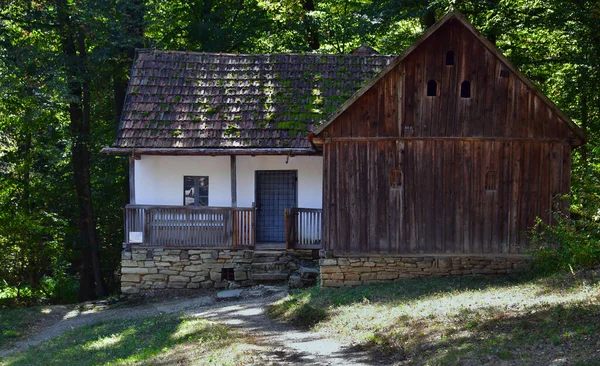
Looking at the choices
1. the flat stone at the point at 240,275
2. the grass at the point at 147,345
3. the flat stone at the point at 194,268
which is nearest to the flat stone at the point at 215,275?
the flat stone at the point at 194,268

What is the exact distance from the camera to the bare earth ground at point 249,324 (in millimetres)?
11383

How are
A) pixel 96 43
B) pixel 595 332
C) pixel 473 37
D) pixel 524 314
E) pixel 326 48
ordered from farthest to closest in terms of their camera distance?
pixel 326 48 → pixel 96 43 → pixel 473 37 → pixel 524 314 → pixel 595 332

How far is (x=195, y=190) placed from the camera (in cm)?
2200

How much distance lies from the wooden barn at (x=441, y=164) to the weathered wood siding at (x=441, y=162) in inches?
1.0

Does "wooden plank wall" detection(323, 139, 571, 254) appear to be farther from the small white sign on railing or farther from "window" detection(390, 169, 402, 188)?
the small white sign on railing

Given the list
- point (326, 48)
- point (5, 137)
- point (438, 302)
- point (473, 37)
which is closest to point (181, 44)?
point (326, 48)

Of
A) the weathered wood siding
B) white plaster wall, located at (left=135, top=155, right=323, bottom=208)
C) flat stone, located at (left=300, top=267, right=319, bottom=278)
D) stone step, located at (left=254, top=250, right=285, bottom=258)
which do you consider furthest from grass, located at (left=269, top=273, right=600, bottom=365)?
white plaster wall, located at (left=135, top=155, right=323, bottom=208)

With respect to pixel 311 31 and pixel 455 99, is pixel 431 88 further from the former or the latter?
pixel 311 31

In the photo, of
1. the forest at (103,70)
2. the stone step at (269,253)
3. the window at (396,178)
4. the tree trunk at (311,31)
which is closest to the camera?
the window at (396,178)

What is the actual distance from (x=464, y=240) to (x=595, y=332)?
813 centimetres

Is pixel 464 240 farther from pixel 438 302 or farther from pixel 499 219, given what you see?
pixel 438 302

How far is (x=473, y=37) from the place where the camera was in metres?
17.5

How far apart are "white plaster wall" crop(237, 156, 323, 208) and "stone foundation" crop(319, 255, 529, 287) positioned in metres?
4.01

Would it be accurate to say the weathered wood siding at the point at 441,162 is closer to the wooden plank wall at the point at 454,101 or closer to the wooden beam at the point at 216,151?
the wooden plank wall at the point at 454,101
